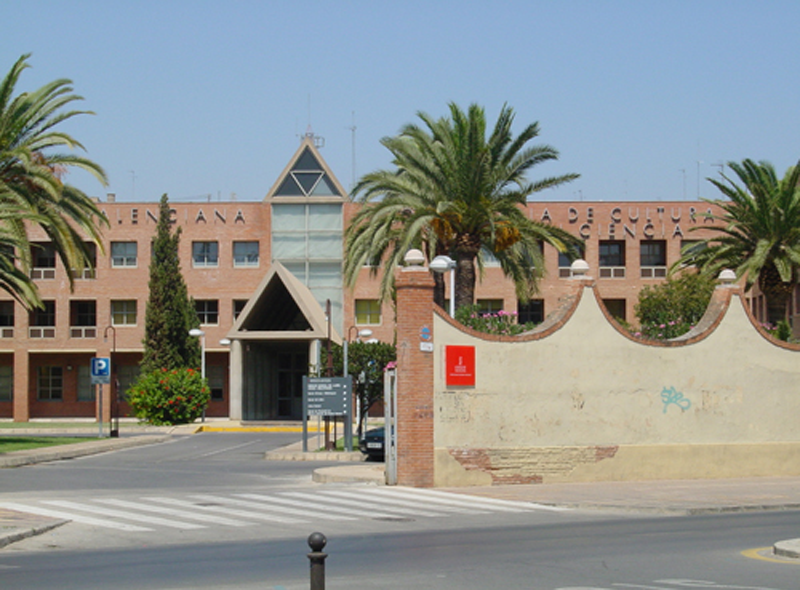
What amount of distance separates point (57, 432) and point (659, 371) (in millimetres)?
31100

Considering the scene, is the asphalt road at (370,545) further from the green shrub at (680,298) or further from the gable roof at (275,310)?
the green shrub at (680,298)

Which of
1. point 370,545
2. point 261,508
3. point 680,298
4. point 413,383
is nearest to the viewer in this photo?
point 370,545

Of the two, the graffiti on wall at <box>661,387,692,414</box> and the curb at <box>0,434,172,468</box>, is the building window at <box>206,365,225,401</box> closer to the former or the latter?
the curb at <box>0,434,172,468</box>

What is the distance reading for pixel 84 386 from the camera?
5950cm

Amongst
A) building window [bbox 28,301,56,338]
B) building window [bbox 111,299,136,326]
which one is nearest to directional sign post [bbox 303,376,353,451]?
building window [bbox 111,299,136,326]

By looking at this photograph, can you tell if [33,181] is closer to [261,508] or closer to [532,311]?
[261,508]

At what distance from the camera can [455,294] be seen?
31141 millimetres

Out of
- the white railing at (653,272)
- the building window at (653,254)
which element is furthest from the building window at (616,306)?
the building window at (653,254)

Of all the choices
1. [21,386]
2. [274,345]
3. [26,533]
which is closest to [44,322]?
[21,386]

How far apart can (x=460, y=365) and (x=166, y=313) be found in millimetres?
34679

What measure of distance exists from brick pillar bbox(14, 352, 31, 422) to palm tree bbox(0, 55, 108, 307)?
91.3ft

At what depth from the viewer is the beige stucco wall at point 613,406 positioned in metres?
20.9

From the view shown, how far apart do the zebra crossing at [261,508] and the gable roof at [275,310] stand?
978 inches

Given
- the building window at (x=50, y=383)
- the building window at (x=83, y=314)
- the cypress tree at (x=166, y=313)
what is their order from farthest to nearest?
the building window at (x=50, y=383) → the building window at (x=83, y=314) → the cypress tree at (x=166, y=313)
